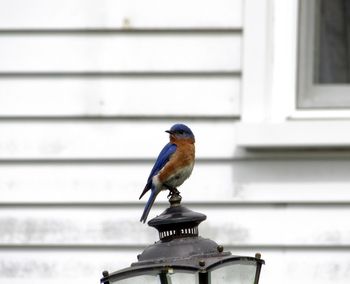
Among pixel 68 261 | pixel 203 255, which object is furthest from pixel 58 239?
pixel 203 255

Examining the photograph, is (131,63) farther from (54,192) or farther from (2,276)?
(2,276)

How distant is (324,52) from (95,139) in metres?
1.10

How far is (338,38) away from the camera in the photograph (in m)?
4.88

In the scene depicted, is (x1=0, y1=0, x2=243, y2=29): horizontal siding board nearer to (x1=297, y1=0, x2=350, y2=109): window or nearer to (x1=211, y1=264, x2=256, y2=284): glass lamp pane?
(x1=297, y1=0, x2=350, y2=109): window

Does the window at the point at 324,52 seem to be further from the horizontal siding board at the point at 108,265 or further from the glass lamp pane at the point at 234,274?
the glass lamp pane at the point at 234,274

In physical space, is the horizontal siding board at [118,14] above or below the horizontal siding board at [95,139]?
above

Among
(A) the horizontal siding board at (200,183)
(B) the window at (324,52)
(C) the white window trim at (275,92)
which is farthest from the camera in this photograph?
(B) the window at (324,52)

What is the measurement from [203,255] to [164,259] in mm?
104

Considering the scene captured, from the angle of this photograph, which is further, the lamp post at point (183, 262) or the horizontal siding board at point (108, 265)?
the horizontal siding board at point (108, 265)

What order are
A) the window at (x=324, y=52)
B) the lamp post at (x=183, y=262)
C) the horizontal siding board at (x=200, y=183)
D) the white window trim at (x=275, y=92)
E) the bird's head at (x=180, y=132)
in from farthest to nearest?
the window at (x=324, y=52) → the horizontal siding board at (x=200, y=183) → the white window trim at (x=275, y=92) → the bird's head at (x=180, y=132) → the lamp post at (x=183, y=262)

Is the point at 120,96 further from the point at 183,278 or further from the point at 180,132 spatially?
the point at 183,278

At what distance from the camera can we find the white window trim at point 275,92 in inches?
180

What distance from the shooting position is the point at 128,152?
4746 mm

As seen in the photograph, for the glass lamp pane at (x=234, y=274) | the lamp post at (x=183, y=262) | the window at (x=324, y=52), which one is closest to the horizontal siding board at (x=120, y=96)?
the window at (x=324, y=52)
